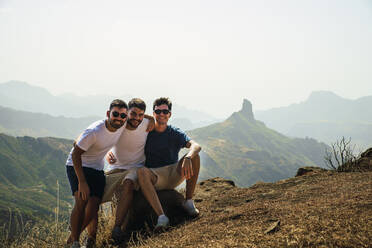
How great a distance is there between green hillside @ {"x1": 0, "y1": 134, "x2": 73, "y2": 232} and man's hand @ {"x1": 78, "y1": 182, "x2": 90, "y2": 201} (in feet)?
418

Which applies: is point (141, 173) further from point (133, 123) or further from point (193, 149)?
point (193, 149)

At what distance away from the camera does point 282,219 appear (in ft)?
14.8

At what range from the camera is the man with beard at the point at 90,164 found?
16.7 ft

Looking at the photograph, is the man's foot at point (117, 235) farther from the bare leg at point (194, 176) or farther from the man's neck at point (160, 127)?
the man's neck at point (160, 127)

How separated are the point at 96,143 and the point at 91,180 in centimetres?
67

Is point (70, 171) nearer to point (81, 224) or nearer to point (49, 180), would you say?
point (81, 224)

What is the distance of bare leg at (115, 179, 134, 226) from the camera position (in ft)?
17.1

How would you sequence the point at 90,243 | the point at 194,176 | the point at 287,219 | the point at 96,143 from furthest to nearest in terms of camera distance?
the point at 194,176, the point at 90,243, the point at 96,143, the point at 287,219

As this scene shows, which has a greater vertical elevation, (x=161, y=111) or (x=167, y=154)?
(x=161, y=111)

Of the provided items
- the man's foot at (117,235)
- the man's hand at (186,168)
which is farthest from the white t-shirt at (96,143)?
the man's hand at (186,168)

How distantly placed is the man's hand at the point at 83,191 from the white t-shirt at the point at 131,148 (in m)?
1.02

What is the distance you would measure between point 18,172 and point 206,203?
178 metres

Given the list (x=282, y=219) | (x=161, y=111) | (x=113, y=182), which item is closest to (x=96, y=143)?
(x=113, y=182)

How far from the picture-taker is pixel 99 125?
Result: 529cm
